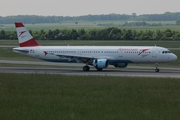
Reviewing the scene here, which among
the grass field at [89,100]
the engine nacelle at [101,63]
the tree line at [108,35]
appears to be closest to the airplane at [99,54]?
the engine nacelle at [101,63]

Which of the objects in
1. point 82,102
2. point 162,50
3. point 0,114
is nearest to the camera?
point 0,114

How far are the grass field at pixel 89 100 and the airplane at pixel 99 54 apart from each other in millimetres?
17118

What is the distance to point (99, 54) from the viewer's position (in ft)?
171

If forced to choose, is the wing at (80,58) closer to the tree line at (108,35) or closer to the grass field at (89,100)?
the grass field at (89,100)

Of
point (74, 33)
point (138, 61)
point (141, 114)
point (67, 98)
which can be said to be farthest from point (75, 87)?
point (74, 33)

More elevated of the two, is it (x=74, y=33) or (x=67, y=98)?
(x=67, y=98)

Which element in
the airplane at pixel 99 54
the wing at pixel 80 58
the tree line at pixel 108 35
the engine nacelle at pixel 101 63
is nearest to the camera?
the engine nacelle at pixel 101 63

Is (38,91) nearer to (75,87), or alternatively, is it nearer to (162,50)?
(75,87)

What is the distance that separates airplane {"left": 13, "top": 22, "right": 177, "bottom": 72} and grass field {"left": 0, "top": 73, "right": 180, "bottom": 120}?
17118mm

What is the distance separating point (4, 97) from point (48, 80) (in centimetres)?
966

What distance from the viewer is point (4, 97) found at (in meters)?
24.9

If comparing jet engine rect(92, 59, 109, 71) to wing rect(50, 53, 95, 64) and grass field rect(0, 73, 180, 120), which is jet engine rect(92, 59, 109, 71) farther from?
grass field rect(0, 73, 180, 120)

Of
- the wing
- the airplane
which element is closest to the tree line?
the airplane

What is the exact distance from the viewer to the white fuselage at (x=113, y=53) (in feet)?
166
